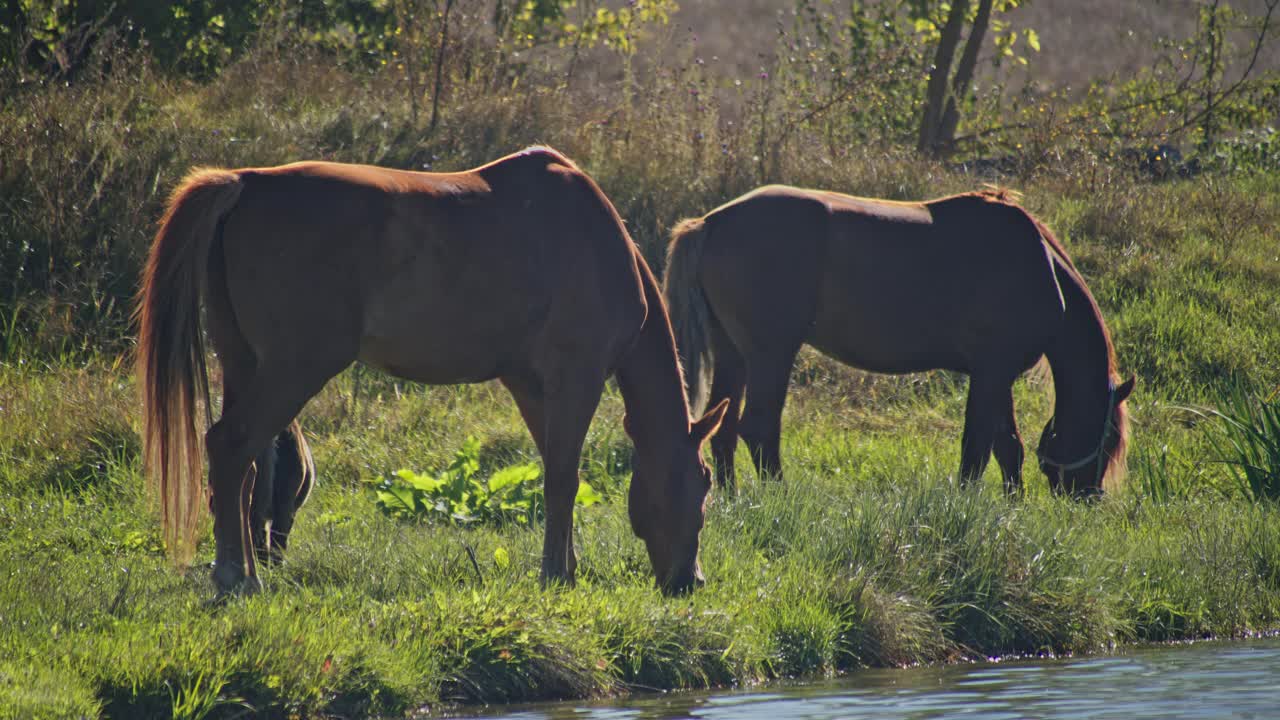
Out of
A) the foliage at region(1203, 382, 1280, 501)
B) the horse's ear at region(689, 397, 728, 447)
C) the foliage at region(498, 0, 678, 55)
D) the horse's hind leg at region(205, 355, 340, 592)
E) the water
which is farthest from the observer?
the foliage at region(498, 0, 678, 55)

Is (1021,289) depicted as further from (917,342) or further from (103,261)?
(103,261)

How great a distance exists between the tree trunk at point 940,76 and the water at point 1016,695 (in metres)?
11.2

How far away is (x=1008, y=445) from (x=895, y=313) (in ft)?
3.36

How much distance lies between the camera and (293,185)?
591 centimetres

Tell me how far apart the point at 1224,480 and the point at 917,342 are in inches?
79.4

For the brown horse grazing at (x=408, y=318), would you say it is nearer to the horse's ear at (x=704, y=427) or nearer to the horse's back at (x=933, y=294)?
the horse's ear at (x=704, y=427)

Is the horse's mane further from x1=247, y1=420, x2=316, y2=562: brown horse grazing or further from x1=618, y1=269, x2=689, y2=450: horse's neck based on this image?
x1=247, y1=420, x2=316, y2=562: brown horse grazing

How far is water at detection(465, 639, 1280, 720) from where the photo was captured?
4.64 metres

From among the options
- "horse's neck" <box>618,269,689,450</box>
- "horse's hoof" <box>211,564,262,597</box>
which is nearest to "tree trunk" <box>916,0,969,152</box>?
"horse's neck" <box>618,269,689,450</box>

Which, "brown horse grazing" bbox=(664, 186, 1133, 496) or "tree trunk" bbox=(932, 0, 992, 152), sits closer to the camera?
"brown horse grazing" bbox=(664, 186, 1133, 496)

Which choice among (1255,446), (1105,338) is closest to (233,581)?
(1105,338)

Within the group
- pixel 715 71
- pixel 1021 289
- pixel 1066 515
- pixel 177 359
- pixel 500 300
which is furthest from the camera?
pixel 715 71

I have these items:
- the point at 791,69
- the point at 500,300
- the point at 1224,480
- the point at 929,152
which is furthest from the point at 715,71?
the point at 500,300

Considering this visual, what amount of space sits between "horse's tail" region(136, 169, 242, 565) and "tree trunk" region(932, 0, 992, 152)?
11.7m
